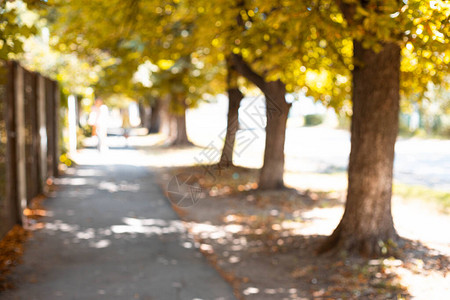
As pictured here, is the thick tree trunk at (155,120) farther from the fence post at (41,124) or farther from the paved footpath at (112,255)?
the paved footpath at (112,255)

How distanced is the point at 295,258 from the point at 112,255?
2.51 metres

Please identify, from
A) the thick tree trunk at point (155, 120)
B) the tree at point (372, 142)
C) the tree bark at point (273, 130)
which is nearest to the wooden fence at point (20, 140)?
the tree bark at point (273, 130)

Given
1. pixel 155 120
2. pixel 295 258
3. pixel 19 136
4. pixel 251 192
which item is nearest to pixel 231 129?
pixel 295 258

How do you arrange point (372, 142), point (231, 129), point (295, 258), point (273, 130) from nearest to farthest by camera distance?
1. point (372, 142)
2. point (295, 258)
3. point (231, 129)
4. point (273, 130)

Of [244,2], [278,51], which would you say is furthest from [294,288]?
[244,2]

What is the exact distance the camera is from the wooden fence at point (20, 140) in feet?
22.7

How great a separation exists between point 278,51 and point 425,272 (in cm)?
363

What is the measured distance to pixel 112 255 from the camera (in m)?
6.55

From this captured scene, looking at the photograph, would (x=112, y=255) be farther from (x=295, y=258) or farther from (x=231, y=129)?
(x=231, y=129)

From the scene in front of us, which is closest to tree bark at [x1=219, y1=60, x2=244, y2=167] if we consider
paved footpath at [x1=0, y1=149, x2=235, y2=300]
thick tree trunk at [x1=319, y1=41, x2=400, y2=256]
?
paved footpath at [x1=0, y1=149, x2=235, y2=300]

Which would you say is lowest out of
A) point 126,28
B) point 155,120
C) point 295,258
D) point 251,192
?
point 295,258

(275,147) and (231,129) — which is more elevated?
(231,129)

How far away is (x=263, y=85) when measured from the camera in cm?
1084

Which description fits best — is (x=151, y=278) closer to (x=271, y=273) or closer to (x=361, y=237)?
(x=271, y=273)
